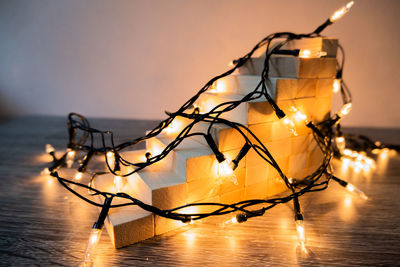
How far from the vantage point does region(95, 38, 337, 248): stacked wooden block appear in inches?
28.0

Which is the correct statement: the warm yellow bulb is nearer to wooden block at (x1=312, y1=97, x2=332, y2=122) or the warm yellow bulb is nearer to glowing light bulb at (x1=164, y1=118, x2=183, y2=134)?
glowing light bulb at (x1=164, y1=118, x2=183, y2=134)

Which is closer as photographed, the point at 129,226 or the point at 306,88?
the point at 129,226

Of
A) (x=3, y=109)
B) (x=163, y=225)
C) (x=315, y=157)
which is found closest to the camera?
(x=163, y=225)

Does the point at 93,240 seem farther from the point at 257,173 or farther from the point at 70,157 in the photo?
the point at 70,157

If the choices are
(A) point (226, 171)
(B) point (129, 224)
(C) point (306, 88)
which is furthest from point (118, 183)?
(C) point (306, 88)

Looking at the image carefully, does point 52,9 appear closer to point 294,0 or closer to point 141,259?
point 294,0

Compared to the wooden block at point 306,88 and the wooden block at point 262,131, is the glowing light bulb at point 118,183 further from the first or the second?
the wooden block at point 306,88

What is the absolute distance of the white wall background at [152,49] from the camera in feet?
6.30

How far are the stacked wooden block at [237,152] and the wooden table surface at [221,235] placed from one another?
0.23ft

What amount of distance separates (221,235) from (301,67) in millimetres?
605

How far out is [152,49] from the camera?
2137 mm

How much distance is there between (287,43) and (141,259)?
93 cm

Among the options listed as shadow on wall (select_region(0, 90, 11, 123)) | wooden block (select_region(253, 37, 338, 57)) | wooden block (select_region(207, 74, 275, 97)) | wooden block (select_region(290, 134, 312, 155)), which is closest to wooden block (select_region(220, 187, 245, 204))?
wooden block (select_region(290, 134, 312, 155))

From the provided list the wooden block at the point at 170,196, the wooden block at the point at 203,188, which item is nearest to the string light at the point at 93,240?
the wooden block at the point at 170,196
